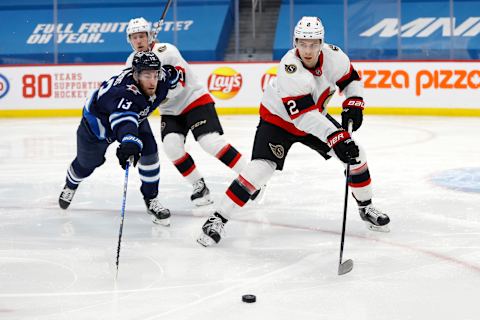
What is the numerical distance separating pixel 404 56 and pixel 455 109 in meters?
1.04

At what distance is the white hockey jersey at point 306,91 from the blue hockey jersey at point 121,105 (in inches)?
20.5

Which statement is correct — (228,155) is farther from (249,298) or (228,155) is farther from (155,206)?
(249,298)

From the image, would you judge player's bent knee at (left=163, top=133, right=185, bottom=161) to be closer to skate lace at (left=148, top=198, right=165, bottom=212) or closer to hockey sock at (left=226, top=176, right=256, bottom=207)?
skate lace at (left=148, top=198, right=165, bottom=212)

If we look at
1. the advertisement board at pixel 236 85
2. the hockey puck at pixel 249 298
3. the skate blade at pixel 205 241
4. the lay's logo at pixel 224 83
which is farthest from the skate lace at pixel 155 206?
the lay's logo at pixel 224 83

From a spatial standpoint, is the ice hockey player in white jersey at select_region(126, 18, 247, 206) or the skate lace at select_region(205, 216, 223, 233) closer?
the skate lace at select_region(205, 216, 223, 233)

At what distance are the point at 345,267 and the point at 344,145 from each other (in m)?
0.49

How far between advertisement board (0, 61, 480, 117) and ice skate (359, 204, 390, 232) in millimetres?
6192

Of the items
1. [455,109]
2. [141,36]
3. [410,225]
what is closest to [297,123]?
[410,225]

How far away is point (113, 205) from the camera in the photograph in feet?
14.1

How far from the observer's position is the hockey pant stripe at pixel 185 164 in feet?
14.2

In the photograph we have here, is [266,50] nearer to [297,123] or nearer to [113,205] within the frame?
[113,205]

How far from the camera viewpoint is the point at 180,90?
4250mm

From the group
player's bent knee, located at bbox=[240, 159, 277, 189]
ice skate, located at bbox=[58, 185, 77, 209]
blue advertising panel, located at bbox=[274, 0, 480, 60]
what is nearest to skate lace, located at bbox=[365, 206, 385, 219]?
player's bent knee, located at bbox=[240, 159, 277, 189]

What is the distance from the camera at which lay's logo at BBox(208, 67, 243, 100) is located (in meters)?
10.1
